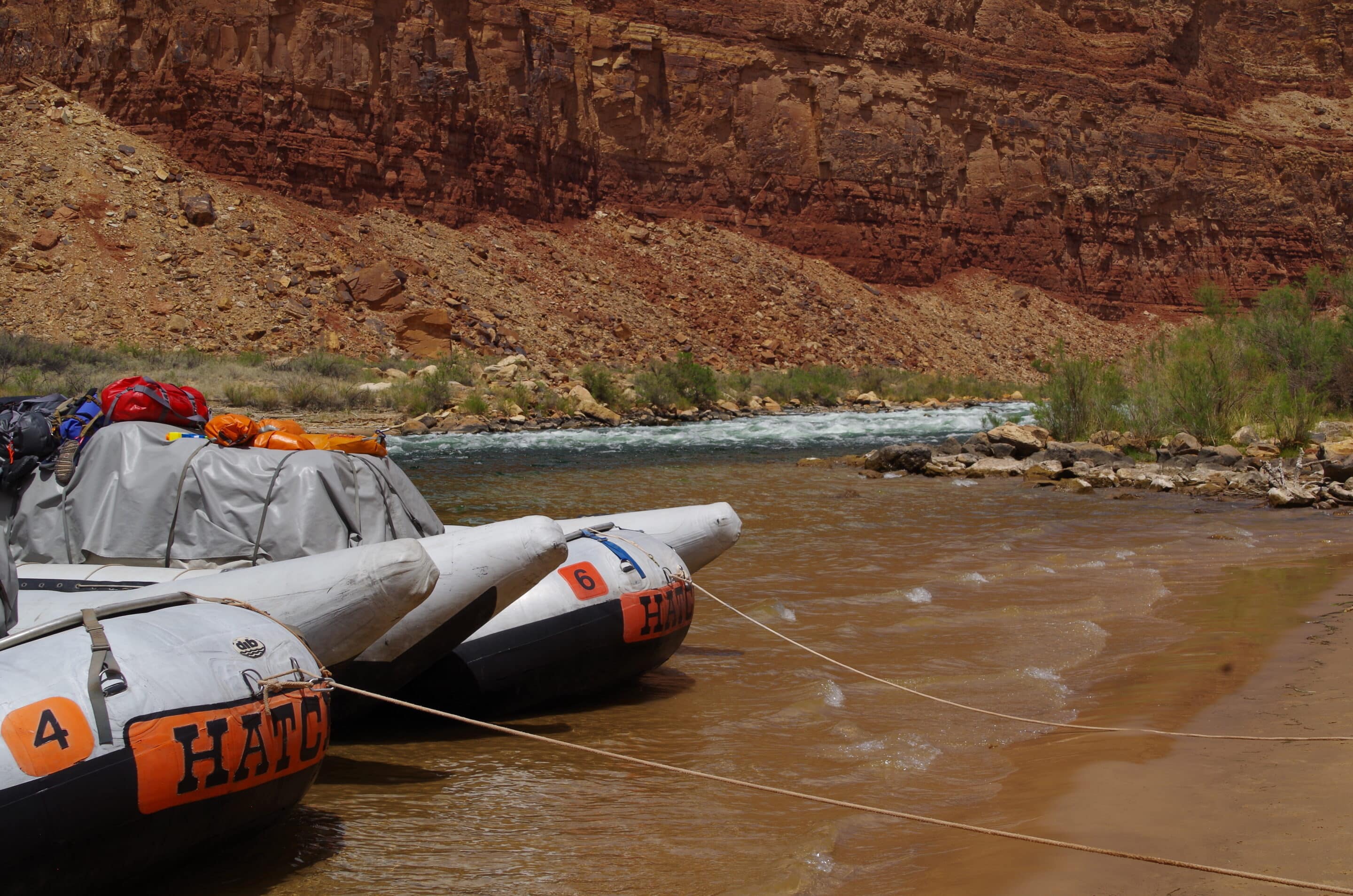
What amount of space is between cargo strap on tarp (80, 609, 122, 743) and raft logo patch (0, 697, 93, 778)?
0.03 m

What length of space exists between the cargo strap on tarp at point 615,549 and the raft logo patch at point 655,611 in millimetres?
163

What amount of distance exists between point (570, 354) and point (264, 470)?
96.4 ft

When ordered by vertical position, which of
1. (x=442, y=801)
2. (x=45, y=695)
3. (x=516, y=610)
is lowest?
(x=442, y=801)

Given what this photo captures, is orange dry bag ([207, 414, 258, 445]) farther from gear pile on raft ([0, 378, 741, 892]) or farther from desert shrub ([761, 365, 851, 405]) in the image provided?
desert shrub ([761, 365, 851, 405])

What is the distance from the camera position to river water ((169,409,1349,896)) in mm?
3822

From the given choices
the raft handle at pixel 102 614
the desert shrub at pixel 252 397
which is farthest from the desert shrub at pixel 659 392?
the raft handle at pixel 102 614

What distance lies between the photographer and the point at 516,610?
220 inches

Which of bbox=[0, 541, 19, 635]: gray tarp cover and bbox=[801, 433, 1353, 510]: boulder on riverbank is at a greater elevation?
bbox=[0, 541, 19, 635]: gray tarp cover

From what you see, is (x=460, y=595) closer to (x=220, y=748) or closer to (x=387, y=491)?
(x=387, y=491)

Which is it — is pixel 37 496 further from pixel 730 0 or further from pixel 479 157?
pixel 730 0

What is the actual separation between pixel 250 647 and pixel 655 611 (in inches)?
99.2

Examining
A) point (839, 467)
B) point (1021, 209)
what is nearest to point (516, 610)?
point (839, 467)

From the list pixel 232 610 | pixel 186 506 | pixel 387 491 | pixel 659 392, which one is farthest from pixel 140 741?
pixel 659 392

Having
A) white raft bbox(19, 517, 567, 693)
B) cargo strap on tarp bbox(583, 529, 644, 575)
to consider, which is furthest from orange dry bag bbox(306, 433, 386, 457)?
cargo strap on tarp bbox(583, 529, 644, 575)
